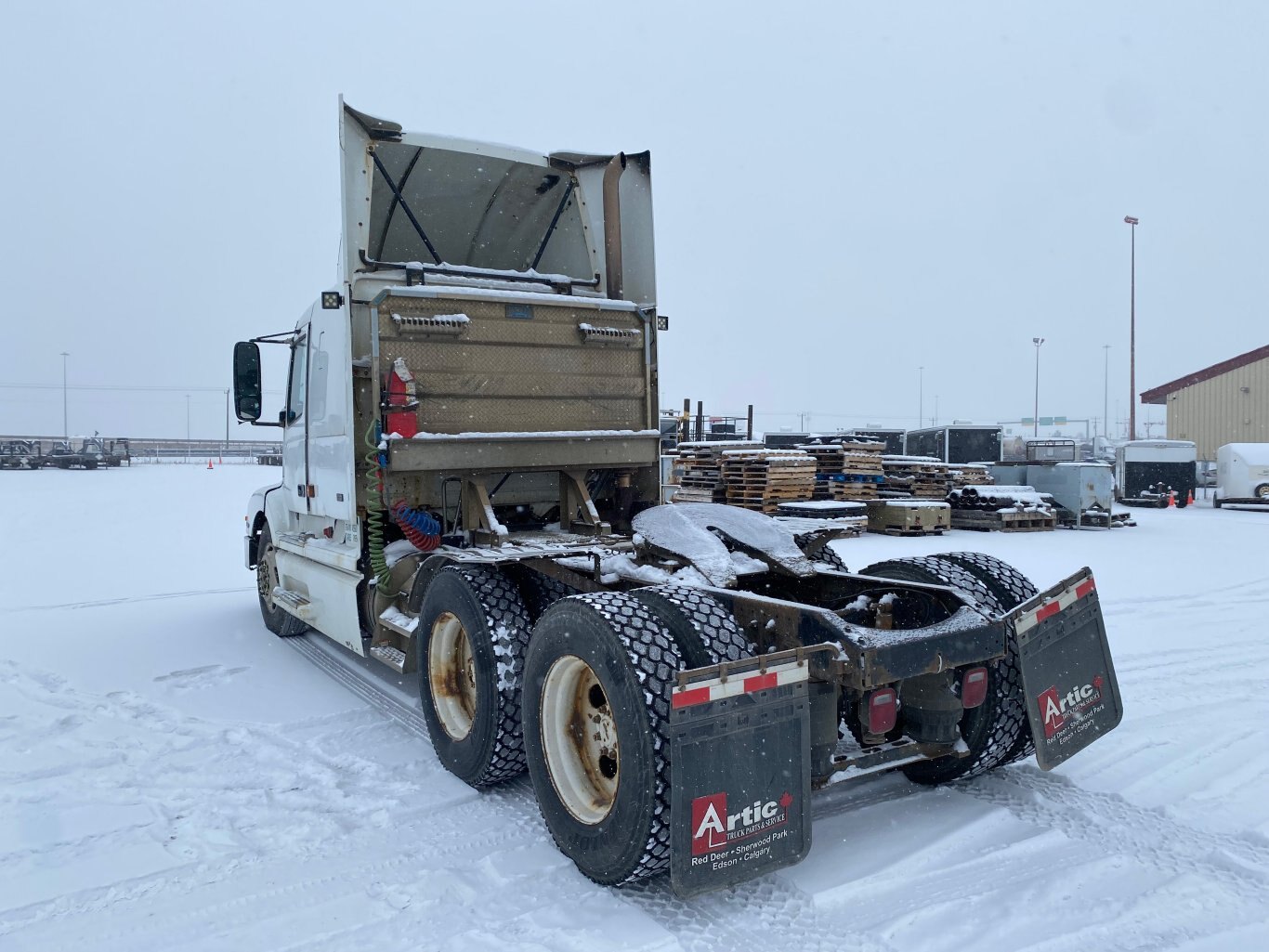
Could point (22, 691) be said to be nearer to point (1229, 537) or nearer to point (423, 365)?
point (423, 365)

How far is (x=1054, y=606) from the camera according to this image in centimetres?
388

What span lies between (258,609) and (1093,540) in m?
14.2

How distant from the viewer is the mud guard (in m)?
2.98

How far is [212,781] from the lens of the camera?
4492mm

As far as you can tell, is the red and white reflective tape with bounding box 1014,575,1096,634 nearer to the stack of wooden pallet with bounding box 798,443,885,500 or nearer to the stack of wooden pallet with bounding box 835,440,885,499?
the stack of wooden pallet with bounding box 798,443,885,500

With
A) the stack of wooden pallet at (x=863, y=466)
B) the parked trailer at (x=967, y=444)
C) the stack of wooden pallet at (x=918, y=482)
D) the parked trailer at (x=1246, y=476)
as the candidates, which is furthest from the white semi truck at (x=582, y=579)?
the parked trailer at (x=1246, y=476)

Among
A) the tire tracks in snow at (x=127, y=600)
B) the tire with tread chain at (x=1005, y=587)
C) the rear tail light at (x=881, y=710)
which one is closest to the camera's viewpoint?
the rear tail light at (x=881, y=710)

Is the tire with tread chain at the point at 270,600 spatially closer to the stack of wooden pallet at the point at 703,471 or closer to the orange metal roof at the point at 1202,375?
the stack of wooden pallet at the point at 703,471

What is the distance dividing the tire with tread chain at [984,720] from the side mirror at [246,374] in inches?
212

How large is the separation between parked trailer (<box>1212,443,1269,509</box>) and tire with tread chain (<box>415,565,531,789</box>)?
86.5ft

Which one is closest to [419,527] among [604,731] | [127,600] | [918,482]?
[604,731]

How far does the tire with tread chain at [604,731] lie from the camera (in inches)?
122

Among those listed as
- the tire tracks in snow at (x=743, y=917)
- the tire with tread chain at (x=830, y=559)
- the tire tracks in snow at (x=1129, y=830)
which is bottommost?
the tire tracks in snow at (x=743, y=917)

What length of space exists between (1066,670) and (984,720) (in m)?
0.42
